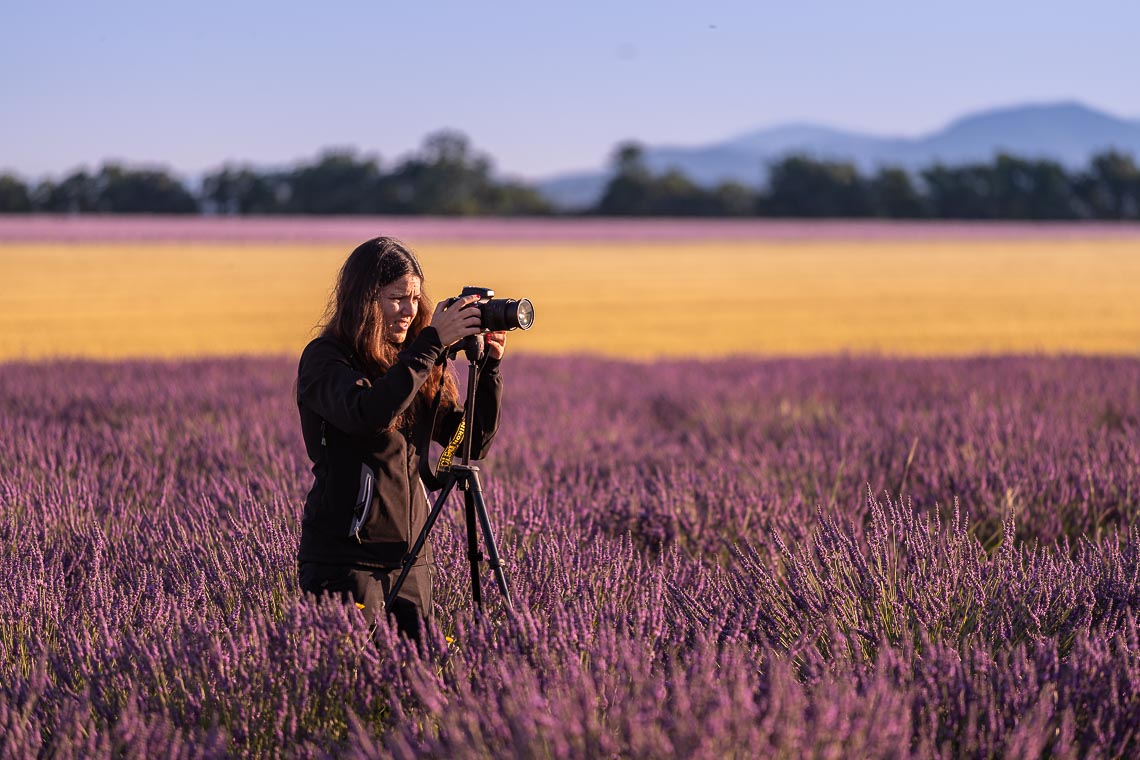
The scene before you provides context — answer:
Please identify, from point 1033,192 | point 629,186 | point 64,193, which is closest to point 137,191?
point 64,193

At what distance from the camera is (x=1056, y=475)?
471 cm

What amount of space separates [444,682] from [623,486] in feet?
6.99

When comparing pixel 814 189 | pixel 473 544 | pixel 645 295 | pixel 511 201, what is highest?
pixel 814 189

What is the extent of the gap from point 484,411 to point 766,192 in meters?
56.0

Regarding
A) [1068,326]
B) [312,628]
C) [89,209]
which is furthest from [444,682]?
[89,209]

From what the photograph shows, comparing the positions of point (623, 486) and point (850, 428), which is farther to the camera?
point (850, 428)

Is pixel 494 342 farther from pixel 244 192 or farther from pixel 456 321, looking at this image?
pixel 244 192

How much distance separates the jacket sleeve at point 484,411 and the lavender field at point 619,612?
0.35 metres

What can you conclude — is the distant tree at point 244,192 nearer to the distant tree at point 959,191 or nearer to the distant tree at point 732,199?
the distant tree at point 732,199

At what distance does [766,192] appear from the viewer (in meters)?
57.7

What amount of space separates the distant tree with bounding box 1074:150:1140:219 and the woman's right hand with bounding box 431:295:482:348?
56.7 meters

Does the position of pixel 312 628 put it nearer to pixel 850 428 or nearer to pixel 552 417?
pixel 850 428

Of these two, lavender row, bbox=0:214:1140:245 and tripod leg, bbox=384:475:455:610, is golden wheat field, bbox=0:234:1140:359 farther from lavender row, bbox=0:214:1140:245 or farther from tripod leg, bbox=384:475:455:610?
tripod leg, bbox=384:475:455:610

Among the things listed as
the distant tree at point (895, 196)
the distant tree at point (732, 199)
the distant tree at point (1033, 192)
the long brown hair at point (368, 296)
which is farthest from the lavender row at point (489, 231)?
the long brown hair at point (368, 296)
